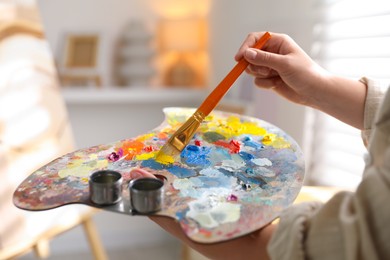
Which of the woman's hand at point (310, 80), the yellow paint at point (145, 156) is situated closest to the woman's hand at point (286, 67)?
the woman's hand at point (310, 80)

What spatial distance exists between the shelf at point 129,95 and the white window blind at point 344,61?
680 mm

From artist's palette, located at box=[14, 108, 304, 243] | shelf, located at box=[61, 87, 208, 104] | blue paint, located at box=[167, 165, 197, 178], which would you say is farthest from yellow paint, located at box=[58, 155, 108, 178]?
shelf, located at box=[61, 87, 208, 104]

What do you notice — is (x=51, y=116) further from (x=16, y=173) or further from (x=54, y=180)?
(x=54, y=180)

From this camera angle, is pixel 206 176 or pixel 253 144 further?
pixel 253 144

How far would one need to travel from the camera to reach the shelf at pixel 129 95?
176 centimetres

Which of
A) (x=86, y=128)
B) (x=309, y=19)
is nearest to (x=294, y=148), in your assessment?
(x=309, y=19)

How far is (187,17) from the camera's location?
1.96 meters

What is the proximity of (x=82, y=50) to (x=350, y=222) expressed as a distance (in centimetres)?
165

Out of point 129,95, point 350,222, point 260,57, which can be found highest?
point 260,57

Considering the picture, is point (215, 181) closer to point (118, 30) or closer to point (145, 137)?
point (145, 137)

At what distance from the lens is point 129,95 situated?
5.88ft

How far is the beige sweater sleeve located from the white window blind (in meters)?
0.69

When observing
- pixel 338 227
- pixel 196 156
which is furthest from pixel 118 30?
pixel 338 227

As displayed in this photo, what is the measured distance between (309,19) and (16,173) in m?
0.96
